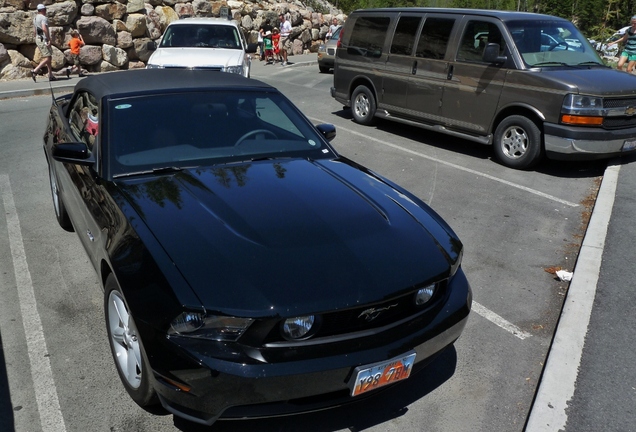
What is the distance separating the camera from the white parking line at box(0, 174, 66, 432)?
3.34 m

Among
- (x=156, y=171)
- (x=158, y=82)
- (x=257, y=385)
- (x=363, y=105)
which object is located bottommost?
(x=363, y=105)

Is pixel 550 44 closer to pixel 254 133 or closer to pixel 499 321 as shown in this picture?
pixel 499 321

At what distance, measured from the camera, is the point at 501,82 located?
28.0 feet

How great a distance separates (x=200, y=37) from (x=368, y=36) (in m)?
3.92

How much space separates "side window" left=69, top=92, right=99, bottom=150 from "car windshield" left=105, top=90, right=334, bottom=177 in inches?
10.8

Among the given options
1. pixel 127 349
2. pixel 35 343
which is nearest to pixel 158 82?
pixel 35 343

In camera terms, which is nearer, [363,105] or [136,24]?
[363,105]

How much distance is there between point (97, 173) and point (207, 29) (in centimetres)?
975

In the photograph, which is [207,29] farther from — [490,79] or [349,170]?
[349,170]

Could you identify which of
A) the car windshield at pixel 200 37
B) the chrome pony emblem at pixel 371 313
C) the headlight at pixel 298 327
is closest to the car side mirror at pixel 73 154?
the headlight at pixel 298 327

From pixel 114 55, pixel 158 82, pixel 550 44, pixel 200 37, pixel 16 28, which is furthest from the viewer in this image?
pixel 114 55

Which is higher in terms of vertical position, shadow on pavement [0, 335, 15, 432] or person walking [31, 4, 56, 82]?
person walking [31, 4, 56, 82]

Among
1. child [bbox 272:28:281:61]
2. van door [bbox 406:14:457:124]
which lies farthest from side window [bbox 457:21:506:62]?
child [bbox 272:28:281:61]

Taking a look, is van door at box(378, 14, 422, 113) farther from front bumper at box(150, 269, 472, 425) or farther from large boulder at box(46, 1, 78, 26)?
large boulder at box(46, 1, 78, 26)
